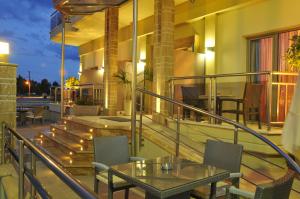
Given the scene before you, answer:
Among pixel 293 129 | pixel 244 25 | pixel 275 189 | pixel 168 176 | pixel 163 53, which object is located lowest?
pixel 168 176

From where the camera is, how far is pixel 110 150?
3.95m

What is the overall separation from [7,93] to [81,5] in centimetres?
543

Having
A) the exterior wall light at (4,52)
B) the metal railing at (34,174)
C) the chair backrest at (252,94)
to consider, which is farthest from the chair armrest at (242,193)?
the exterior wall light at (4,52)

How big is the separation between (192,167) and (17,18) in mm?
100696

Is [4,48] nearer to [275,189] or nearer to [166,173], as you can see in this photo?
[166,173]

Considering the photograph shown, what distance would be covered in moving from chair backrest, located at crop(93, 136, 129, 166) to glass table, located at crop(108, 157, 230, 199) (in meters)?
0.63

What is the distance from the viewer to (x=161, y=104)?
7.78 meters

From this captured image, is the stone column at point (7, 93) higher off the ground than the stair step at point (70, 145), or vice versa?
the stone column at point (7, 93)

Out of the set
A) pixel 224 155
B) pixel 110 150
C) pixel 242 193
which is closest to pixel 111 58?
pixel 110 150

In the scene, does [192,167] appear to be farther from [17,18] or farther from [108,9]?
[17,18]

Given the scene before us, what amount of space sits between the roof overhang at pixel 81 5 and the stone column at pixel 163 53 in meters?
2.47

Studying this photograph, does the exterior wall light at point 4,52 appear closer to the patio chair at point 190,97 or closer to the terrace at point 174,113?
the terrace at point 174,113

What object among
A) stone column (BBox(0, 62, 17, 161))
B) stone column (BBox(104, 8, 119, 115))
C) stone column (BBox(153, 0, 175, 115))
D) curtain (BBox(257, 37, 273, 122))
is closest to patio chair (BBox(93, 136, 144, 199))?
stone column (BBox(0, 62, 17, 161))

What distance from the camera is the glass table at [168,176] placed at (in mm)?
2527
